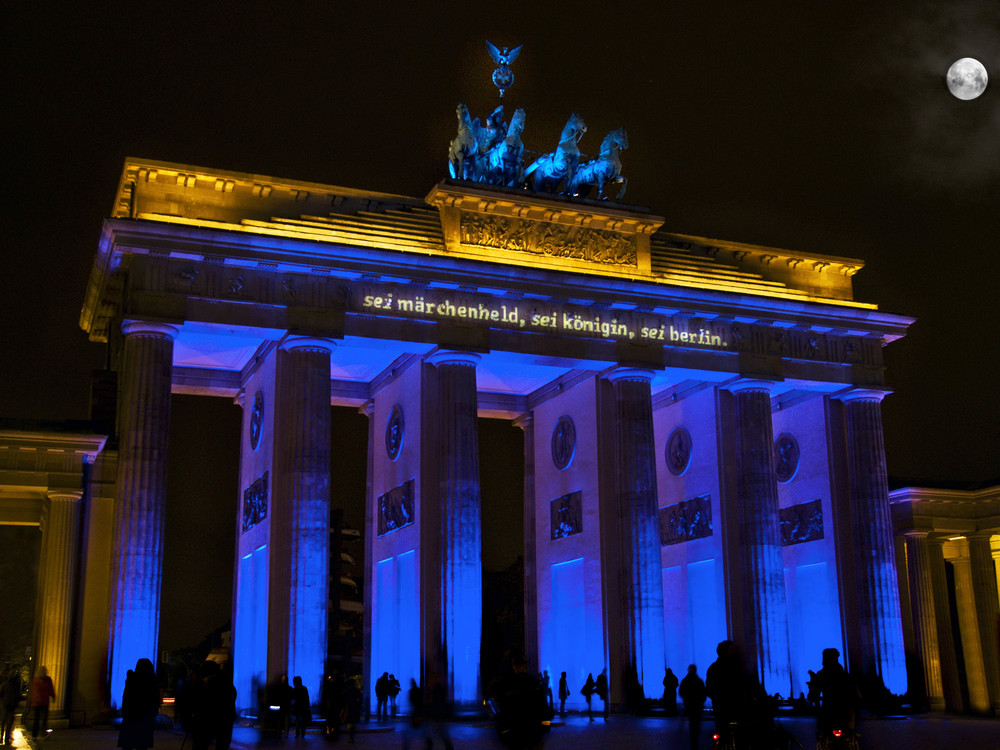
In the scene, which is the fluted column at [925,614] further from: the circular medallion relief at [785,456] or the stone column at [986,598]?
the circular medallion relief at [785,456]

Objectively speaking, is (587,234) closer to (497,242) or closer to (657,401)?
(497,242)

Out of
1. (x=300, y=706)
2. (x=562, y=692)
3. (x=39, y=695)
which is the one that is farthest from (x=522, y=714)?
(x=562, y=692)

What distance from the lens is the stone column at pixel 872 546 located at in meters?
39.9

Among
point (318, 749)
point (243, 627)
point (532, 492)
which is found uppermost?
point (532, 492)

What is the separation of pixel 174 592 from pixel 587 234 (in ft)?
76.3

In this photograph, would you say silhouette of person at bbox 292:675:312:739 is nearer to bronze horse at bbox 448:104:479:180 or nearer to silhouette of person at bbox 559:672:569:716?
silhouette of person at bbox 559:672:569:716

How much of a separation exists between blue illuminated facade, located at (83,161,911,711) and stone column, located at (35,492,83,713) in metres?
3.25

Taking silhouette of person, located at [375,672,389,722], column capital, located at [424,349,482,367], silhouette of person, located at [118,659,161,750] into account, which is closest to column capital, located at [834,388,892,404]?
column capital, located at [424,349,482,367]

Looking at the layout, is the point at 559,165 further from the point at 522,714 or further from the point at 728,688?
the point at 522,714

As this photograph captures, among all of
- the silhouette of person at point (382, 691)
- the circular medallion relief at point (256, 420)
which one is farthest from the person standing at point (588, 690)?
the circular medallion relief at point (256, 420)

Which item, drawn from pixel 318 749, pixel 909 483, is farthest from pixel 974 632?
pixel 318 749

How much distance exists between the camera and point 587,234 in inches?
1535

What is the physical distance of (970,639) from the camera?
4675cm

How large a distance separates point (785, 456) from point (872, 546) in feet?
17.7
